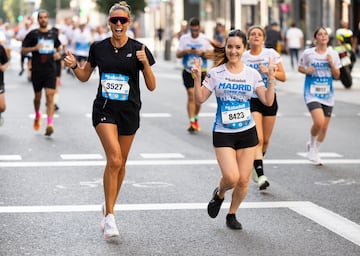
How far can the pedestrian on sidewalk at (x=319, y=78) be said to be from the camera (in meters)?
13.7

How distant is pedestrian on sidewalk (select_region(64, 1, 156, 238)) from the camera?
8.94 metres

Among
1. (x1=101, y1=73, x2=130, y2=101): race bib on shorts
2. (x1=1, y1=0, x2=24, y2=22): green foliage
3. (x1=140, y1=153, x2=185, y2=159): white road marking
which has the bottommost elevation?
(x1=1, y1=0, x2=24, y2=22): green foliage

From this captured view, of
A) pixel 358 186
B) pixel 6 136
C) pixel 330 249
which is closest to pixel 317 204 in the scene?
pixel 358 186

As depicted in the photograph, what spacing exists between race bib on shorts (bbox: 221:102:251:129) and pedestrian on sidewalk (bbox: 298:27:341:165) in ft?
15.3

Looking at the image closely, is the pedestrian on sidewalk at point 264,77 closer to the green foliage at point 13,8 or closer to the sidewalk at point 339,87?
the sidewalk at point 339,87

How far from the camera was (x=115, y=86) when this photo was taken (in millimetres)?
Answer: 8953

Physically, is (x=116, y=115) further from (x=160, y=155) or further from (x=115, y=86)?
(x=160, y=155)

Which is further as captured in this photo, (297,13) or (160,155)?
(297,13)

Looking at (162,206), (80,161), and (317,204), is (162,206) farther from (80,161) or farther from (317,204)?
(80,161)

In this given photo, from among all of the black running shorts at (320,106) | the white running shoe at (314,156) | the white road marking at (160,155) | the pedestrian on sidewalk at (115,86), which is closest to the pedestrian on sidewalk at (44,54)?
the white road marking at (160,155)

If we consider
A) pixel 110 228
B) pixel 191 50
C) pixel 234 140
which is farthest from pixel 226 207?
pixel 191 50

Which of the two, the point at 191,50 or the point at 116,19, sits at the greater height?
the point at 116,19

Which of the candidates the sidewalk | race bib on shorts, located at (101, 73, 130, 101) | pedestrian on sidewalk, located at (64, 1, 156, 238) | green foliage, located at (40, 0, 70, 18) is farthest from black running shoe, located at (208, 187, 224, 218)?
green foliage, located at (40, 0, 70, 18)

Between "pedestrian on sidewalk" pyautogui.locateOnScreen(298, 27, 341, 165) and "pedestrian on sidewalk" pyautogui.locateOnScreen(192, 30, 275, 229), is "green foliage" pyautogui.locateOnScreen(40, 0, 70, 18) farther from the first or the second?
"pedestrian on sidewalk" pyautogui.locateOnScreen(192, 30, 275, 229)
